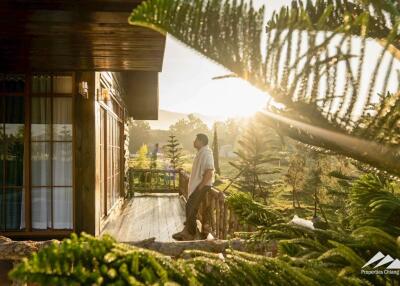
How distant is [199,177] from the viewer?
6.80 m

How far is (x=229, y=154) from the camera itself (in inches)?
4550

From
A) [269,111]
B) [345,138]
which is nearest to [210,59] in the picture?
[269,111]

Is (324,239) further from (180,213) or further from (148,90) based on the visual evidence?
(148,90)

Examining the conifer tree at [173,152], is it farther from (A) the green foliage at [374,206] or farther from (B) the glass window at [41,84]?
(A) the green foliage at [374,206]

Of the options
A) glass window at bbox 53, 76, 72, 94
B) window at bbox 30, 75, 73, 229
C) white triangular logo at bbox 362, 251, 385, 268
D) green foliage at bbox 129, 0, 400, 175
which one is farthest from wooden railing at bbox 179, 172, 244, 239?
green foliage at bbox 129, 0, 400, 175

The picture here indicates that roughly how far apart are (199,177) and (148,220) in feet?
9.60

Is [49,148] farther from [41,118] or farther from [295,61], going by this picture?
[295,61]

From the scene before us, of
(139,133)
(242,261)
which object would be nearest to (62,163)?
(242,261)

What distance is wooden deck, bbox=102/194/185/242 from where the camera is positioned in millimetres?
7605

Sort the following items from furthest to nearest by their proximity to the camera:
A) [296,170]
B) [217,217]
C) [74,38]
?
1. [296,170]
2. [217,217]
3. [74,38]

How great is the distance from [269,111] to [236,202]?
1.39ft

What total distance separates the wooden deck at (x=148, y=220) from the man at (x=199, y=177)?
Result: 0.73 meters

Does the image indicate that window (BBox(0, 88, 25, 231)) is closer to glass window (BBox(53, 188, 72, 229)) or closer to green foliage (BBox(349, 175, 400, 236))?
glass window (BBox(53, 188, 72, 229))

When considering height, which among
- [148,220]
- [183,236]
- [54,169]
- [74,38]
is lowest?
[148,220]
